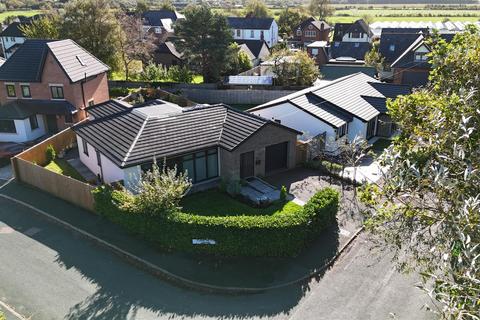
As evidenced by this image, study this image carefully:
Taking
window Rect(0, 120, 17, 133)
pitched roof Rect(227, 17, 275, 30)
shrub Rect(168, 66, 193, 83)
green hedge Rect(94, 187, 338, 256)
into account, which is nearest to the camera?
green hedge Rect(94, 187, 338, 256)

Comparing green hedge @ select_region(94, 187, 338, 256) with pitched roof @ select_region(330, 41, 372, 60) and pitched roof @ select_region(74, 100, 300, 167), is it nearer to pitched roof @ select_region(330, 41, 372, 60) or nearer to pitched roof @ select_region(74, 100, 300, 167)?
pitched roof @ select_region(74, 100, 300, 167)

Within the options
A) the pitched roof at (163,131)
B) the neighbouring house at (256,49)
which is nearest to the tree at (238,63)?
the neighbouring house at (256,49)

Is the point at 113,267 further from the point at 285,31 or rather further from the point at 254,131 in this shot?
the point at 285,31

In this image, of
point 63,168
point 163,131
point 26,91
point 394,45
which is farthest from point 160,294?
point 394,45

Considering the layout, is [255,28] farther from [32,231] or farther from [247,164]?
[32,231]

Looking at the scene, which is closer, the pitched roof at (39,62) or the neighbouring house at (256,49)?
the pitched roof at (39,62)

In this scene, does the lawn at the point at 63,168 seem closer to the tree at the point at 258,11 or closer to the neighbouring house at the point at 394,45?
the neighbouring house at the point at 394,45

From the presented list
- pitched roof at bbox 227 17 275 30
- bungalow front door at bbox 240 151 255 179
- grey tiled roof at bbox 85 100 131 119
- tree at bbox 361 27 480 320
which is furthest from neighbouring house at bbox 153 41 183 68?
tree at bbox 361 27 480 320
